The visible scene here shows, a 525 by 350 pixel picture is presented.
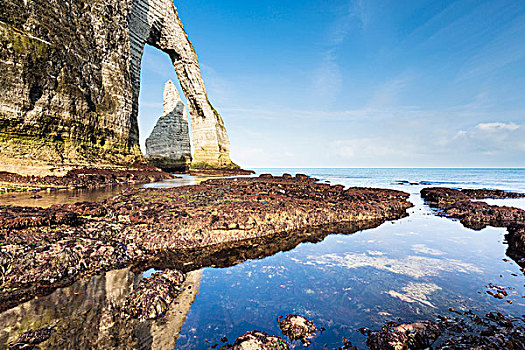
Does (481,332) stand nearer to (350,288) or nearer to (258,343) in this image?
(350,288)

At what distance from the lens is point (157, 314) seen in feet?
9.14

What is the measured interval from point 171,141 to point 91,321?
42.9 metres

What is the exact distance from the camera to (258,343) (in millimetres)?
2258

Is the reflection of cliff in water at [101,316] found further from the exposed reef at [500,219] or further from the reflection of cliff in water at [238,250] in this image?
the exposed reef at [500,219]

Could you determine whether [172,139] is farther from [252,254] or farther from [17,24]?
[252,254]

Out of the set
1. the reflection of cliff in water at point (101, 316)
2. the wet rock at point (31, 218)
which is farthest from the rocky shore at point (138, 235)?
the reflection of cliff in water at point (101, 316)

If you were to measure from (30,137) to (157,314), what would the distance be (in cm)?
1655

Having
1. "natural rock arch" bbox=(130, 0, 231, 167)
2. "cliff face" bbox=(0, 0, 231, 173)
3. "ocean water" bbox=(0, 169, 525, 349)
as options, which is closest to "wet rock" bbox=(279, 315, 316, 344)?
"ocean water" bbox=(0, 169, 525, 349)

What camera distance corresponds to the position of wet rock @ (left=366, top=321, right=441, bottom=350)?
94.4 inches

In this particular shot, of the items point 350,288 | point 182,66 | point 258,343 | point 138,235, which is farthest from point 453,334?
point 182,66

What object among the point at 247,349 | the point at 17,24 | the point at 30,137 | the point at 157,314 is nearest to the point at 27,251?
the point at 157,314

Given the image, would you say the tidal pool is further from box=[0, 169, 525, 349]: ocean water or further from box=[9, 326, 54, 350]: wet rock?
box=[9, 326, 54, 350]: wet rock

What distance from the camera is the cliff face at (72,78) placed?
12.3m

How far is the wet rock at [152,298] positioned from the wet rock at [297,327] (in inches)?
61.3
